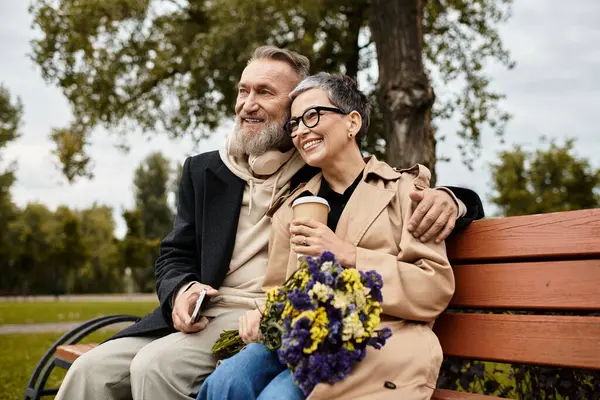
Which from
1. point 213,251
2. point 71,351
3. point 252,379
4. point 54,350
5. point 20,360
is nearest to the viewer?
point 252,379

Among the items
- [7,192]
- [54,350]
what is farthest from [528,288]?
[7,192]

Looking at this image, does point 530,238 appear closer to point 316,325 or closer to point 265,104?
point 316,325

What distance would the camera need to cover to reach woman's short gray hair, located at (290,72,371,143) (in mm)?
3057

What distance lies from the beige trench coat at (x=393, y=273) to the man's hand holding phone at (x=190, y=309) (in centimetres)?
34

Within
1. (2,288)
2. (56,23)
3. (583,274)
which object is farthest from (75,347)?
(2,288)

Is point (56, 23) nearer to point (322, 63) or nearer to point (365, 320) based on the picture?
point (322, 63)

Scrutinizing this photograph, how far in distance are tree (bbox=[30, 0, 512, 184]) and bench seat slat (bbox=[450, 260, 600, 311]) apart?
7159 millimetres

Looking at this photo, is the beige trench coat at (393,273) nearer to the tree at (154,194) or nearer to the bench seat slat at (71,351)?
the bench seat slat at (71,351)

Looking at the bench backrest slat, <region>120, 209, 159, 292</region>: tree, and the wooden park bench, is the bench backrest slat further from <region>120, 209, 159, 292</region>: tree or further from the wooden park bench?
<region>120, 209, 159, 292</region>: tree

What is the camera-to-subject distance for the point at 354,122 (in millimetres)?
3084

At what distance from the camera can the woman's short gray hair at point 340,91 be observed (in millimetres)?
3057

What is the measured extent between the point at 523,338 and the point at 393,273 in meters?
0.68

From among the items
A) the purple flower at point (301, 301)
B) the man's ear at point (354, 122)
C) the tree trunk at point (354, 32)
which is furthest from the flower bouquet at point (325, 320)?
the tree trunk at point (354, 32)

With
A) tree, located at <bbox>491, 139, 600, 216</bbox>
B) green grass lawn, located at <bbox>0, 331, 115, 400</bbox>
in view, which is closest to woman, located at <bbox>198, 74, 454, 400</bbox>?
green grass lawn, located at <bbox>0, 331, 115, 400</bbox>
